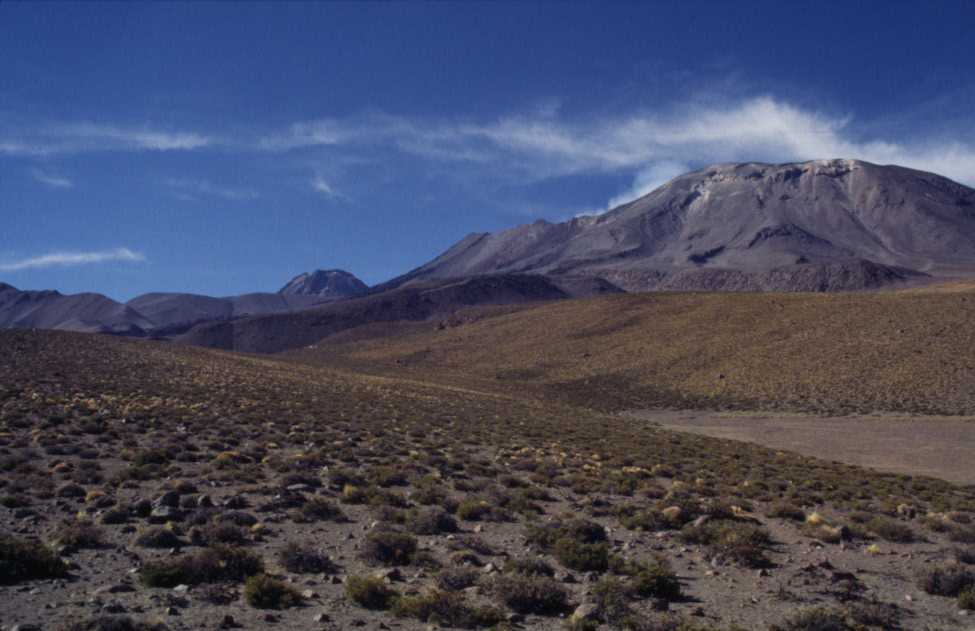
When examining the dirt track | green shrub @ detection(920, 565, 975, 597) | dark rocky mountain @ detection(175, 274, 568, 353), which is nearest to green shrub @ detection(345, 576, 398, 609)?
green shrub @ detection(920, 565, 975, 597)

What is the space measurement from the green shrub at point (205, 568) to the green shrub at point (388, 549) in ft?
4.68

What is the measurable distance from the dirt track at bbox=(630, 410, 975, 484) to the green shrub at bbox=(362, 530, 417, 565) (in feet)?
59.3

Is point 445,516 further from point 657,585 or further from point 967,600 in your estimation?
point 967,600

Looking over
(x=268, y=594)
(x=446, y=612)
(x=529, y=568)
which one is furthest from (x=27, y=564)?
(x=529, y=568)

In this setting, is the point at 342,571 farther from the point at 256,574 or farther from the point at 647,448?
the point at 647,448

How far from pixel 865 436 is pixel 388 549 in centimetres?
2957

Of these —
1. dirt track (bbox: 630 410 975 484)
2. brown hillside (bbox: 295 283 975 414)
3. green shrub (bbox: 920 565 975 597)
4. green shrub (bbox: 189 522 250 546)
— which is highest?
brown hillside (bbox: 295 283 975 414)

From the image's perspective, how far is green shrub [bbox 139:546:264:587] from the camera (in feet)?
27.2

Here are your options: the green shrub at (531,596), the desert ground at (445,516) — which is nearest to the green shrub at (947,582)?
the desert ground at (445,516)

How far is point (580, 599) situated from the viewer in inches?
334

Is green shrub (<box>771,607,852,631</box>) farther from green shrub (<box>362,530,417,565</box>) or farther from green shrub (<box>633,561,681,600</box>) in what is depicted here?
green shrub (<box>362,530,417,565</box>)

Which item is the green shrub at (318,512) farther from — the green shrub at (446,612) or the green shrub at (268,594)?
the green shrub at (446,612)

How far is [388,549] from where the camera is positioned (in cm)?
986

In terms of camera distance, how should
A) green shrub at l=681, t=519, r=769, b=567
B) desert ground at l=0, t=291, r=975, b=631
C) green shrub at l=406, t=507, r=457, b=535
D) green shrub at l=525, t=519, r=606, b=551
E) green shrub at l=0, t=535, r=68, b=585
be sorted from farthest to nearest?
green shrub at l=406, t=507, r=457, b=535
green shrub at l=525, t=519, r=606, b=551
green shrub at l=681, t=519, r=769, b=567
green shrub at l=0, t=535, r=68, b=585
desert ground at l=0, t=291, r=975, b=631
